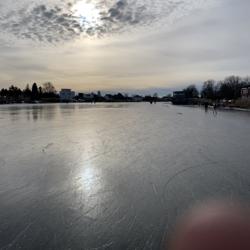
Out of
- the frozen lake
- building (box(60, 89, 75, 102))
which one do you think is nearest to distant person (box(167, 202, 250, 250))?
the frozen lake

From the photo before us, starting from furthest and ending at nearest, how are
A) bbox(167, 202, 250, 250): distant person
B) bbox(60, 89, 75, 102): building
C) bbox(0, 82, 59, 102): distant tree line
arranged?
1. bbox(60, 89, 75, 102): building
2. bbox(0, 82, 59, 102): distant tree line
3. bbox(167, 202, 250, 250): distant person

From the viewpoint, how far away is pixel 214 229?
419cm

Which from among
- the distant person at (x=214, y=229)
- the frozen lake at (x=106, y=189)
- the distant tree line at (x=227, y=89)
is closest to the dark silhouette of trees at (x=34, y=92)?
the distant tree line at (x=227, y=89)

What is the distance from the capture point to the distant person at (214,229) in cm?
373

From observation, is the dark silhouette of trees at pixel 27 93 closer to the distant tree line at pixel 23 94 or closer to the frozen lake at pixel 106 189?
the distant tree line at pixel 23 94

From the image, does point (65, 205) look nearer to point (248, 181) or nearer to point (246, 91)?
point (248, 181)

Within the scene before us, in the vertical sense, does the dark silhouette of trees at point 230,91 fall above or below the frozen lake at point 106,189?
above

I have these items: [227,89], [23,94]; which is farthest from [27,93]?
[227,89]

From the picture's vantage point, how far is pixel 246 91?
243ft

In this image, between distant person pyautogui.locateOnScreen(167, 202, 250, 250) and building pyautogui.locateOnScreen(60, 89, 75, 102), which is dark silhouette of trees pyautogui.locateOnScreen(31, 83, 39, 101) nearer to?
building pyautogui.locateOnScreen(60, 89, 75, 102)

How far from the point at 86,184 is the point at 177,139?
285 inches

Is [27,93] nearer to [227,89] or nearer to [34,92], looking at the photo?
[34,92]

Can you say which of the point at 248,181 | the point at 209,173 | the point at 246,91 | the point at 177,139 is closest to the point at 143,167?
the point at 209,173

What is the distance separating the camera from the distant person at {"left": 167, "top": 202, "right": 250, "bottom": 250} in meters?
3.73
